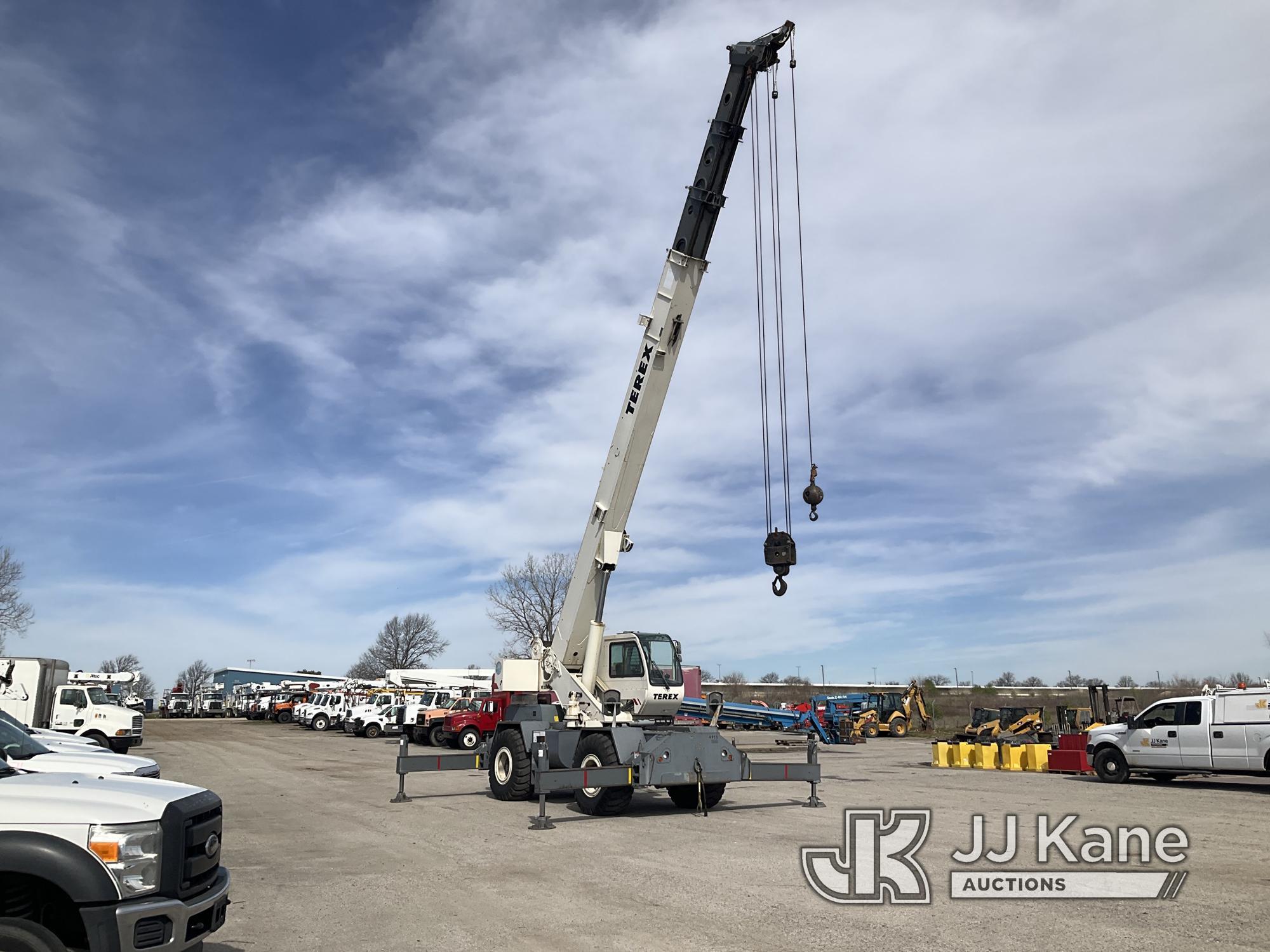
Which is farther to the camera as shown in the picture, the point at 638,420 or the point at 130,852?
the point at 638,420

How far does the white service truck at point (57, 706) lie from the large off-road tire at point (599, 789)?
→ 1848 cm

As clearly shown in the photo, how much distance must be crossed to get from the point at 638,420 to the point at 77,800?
12643mm

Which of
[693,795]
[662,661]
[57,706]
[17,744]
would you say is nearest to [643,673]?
[662,661]

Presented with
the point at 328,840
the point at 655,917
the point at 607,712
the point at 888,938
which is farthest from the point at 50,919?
the point at 607,712

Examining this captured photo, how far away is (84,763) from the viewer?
8.80 meters

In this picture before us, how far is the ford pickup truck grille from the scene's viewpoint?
491 cm

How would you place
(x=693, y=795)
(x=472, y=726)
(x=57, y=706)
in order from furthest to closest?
(x=472, y=726) < (x=57, y=706) < (x=693, y=795)

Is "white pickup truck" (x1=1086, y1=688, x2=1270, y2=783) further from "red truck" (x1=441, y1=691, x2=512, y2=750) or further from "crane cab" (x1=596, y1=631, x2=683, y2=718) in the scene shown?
"red truck" (x1=441, y1=691, x2=512, y2=750)

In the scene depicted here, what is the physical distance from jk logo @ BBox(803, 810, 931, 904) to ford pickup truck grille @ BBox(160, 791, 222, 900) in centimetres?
550

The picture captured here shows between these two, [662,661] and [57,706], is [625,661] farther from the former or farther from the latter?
[57,706]

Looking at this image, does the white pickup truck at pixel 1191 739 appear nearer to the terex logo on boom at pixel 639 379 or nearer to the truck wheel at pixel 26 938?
the terex logo on boom at pixel 639 379

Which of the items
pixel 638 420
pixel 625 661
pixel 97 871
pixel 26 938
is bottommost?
pixel 26 938

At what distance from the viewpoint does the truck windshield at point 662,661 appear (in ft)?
52.7

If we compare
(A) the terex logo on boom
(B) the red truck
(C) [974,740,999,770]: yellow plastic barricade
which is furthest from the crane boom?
(B) the red truck
